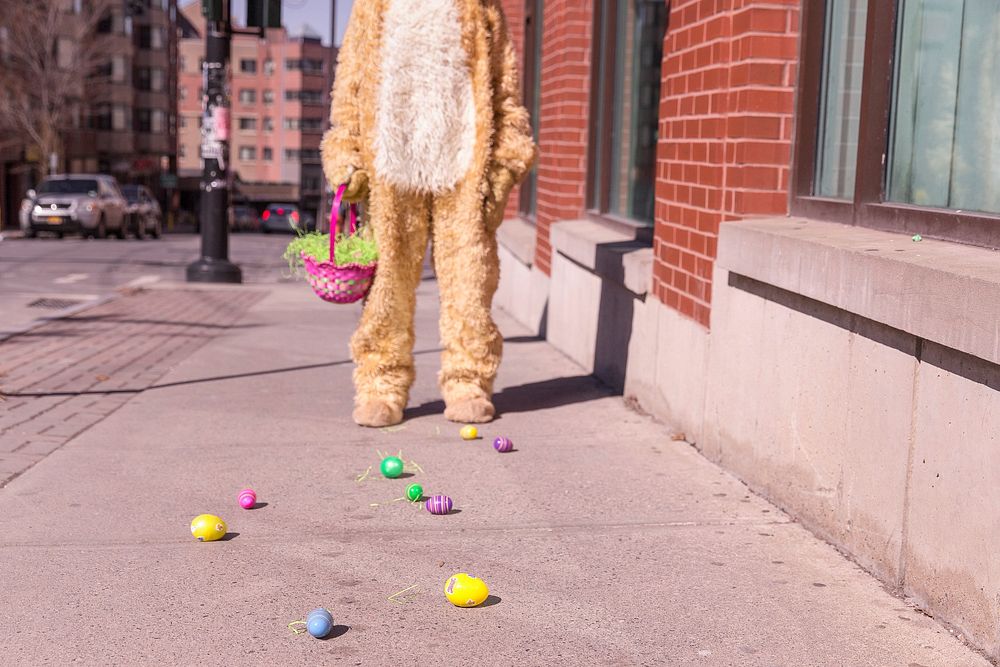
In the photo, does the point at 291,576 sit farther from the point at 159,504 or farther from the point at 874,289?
the point at 874,289

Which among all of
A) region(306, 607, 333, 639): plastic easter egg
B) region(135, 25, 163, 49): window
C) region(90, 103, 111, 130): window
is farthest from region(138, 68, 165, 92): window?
region(306, 607, 333, 639): plastic easter egg

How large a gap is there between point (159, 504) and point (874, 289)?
2.58 m

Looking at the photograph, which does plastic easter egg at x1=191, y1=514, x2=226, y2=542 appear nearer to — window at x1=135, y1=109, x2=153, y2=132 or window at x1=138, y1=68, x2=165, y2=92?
window at x1=135, y1=109, x2=153, y2=132

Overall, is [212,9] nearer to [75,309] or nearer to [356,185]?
[75,309]

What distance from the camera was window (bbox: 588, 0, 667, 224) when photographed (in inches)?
296

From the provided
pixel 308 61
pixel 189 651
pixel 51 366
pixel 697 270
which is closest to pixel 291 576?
pixel 189 651

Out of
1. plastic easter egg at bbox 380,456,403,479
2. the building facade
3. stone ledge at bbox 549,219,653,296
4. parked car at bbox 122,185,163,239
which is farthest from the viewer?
the building facade

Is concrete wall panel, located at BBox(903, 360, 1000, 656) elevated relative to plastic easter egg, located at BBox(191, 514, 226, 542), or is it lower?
elevated

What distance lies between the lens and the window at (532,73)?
1162 centimetres

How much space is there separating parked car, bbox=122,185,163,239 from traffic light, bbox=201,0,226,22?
81.2 ft

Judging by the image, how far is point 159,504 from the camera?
→ 176 inches

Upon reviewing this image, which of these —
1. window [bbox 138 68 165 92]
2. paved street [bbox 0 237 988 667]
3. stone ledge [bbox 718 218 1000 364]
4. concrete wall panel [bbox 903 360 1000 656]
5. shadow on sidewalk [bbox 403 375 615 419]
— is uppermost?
window [bbox 138 68 165 92]

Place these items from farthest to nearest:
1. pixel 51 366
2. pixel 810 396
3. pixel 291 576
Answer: pixel 51 366 → pixel 810 396 → pixel 291 576

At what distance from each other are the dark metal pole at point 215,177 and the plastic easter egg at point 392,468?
933cm
